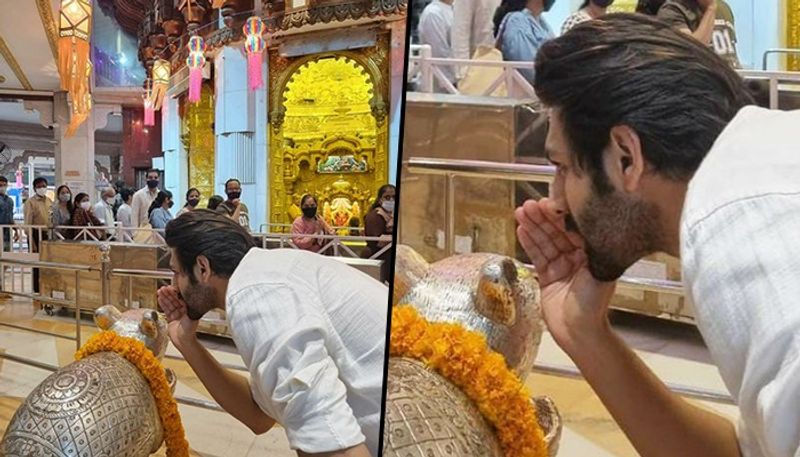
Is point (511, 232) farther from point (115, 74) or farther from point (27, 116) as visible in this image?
point (27, 116)

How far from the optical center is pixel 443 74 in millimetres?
595

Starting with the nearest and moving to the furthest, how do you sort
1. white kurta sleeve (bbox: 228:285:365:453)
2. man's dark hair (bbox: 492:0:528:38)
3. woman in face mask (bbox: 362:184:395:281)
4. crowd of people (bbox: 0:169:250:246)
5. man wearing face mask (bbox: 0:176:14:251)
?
man's dark hair (bbox: 492:0:528:38), white kurta sleeve (bbox: 228:285:365:453), woman in face mask (bbox: 362:184:395:281), crowd of people (bbox: 0:169:250:246), man wearing face mask (bbox: 0:176:14:251)

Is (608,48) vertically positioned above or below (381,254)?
Result: above

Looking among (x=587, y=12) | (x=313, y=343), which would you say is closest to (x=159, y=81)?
(x=313, y=343)

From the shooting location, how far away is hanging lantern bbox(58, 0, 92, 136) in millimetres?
1528

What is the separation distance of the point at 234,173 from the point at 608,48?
0.78 m

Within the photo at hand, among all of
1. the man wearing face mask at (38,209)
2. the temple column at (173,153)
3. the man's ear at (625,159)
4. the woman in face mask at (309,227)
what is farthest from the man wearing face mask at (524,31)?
the man wearing face mask at (38,209)

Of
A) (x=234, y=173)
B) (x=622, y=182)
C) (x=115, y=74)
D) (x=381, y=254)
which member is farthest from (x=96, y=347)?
(x=622, y=182)

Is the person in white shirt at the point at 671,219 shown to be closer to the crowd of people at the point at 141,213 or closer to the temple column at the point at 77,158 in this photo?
the crowd of people at the point at 141,213

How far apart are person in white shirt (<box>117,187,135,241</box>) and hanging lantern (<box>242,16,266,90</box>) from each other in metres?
0.45

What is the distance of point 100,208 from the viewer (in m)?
1.47

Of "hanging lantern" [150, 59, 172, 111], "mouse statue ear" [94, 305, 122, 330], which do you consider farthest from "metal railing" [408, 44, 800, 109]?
"mouse statue ear" [94, 305, 122, 330]

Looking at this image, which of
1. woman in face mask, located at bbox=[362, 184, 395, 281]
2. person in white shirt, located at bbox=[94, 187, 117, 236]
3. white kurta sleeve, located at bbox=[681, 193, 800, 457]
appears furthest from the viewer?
person in white shirt, located at bbox=[94, 187, 117, 236]

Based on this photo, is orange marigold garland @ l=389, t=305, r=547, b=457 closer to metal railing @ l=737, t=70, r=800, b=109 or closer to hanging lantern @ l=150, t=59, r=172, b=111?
metal railing @ l=737, t=70, r=800, b=109
